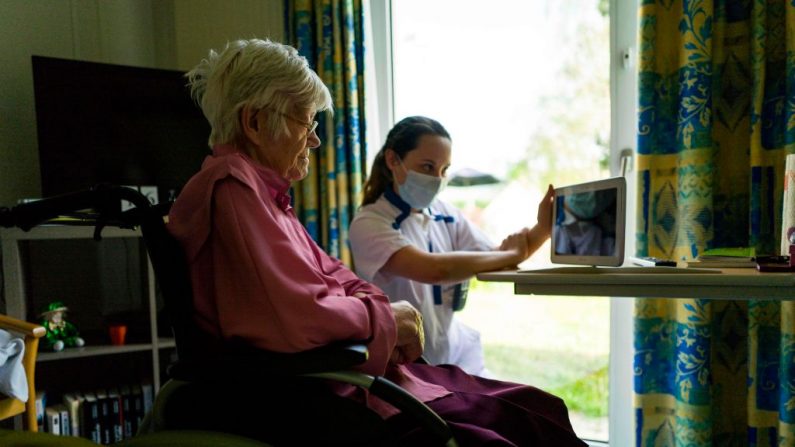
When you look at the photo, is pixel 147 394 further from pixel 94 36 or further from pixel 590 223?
pixel 590 223

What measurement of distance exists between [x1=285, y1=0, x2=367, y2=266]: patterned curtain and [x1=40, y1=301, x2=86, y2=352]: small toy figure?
1.00 meters

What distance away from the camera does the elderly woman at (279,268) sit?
836 mm

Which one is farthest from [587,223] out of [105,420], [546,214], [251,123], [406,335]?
[105,420]

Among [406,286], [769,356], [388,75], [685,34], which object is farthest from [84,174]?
[769,356]

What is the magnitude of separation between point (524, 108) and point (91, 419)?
210 centimetres

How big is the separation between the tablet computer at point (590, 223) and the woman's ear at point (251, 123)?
2.35ft

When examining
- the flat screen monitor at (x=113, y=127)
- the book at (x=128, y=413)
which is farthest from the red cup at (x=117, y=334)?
the flat screen monitor at (x=113, y=127)

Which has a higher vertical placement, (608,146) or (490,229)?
(608,146)

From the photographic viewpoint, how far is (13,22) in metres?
2.42

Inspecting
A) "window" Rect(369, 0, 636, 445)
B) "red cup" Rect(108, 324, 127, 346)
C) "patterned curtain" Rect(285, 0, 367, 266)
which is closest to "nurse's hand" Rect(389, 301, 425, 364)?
"window" Rect(369, 0, 636, 445)

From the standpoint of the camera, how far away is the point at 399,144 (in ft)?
5.47

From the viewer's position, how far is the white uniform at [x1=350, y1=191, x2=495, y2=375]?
159 centimetres

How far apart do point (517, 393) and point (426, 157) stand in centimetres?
78

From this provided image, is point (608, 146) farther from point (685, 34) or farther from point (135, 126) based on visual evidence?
point (135, 126)
